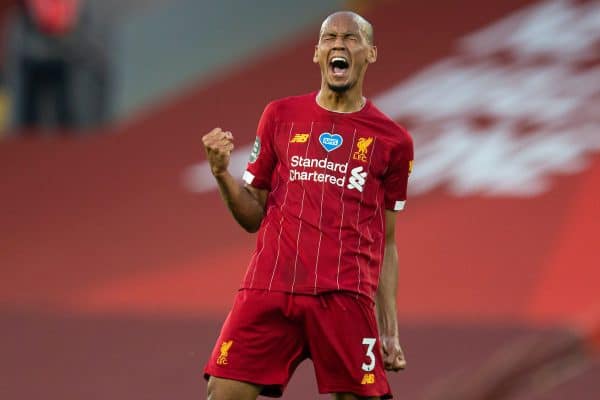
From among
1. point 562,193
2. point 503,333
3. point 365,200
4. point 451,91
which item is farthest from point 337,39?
point 451,91

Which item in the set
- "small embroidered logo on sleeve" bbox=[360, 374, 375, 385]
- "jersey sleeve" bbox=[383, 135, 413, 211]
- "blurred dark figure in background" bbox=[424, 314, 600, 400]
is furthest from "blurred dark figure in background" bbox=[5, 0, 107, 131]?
"blurred dark figure in background" bbox=[424, 314, 600, 400]

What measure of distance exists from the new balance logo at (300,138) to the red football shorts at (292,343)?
0.43 metres

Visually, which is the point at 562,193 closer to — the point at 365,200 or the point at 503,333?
the point at 503,333

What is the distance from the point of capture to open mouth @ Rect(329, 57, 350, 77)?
10.3 feet

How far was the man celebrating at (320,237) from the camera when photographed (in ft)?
10.2

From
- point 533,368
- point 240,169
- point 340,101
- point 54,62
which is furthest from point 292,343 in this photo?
point 54,62

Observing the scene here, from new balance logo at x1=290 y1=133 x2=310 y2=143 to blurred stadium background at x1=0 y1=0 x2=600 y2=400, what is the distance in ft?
9.38

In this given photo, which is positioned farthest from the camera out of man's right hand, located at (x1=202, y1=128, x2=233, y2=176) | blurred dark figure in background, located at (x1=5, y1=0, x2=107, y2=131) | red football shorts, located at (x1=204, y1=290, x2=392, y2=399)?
blurred dark figure in background, located at (x1=5, y1=0, x2=107, y2=131)

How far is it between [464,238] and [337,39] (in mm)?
4845

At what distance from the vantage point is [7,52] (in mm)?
9672

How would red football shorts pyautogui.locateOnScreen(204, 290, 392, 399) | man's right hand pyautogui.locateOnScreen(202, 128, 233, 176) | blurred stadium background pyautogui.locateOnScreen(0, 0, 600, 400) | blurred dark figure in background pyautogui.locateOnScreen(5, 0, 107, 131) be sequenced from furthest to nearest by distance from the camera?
1. blurred dark figure in background pyautogui.locateOnScreen(5, 0, 107, 131)
2. blurred stadium background pyautogui.locateOnScreen(0, 0, 600, 400)
3. red football shorts pyautogui.locateOnScreen(204, 290, 392, 399)
4. man's right hand pyautogui.locateOnScreen(202, 128, 233, 176)

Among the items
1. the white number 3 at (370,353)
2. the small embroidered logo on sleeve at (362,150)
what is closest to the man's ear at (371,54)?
the small embroidered logo on sleeve at (362,150)

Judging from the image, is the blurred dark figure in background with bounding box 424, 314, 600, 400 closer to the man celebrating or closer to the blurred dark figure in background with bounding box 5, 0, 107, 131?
the man celebrating

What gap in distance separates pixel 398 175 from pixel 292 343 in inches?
22.9
